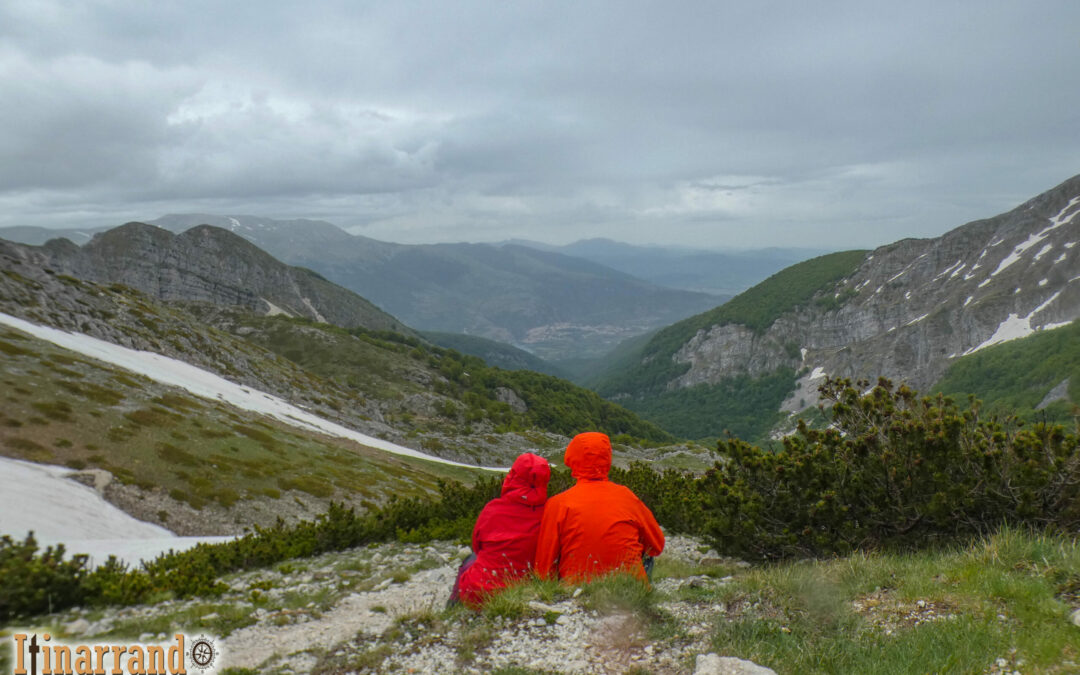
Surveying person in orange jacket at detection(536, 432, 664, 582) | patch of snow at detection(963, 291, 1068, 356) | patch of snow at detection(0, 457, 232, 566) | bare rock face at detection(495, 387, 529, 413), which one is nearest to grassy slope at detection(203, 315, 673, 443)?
bare rock face at detection(495, 387, 529, 413)

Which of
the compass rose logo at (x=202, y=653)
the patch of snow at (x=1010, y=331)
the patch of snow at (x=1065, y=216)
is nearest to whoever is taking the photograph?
the compass rose logo at (x=202, y=653)

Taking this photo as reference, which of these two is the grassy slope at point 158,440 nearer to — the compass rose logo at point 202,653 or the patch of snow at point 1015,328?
the compass rose logo at point 202,653

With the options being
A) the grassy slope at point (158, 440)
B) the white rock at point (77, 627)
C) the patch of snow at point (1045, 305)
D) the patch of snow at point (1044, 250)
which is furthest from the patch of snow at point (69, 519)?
the patch of snow at point (1044, 250)

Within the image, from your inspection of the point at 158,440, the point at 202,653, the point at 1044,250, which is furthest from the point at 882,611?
the point at 1044,250

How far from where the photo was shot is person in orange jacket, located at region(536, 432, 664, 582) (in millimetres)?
8227

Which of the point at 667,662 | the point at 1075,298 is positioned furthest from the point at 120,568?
the point at 1075,298

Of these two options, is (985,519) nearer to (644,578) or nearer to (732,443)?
(732,443)

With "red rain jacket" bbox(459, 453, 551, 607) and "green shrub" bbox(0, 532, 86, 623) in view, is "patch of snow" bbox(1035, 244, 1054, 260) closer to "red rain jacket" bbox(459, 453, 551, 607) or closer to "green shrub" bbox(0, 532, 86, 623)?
"red rain jacket" bbox(459, 453, 551, 607)

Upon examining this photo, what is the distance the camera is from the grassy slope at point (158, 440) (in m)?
27.4

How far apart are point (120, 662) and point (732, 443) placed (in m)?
10.6

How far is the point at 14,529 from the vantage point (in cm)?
1931

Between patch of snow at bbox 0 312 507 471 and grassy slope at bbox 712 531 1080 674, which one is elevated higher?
grassy slope at bbox 712 531 1080 674

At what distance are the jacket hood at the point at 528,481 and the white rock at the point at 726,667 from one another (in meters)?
2.93

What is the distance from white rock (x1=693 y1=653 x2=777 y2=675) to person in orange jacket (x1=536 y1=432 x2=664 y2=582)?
1829 mm
